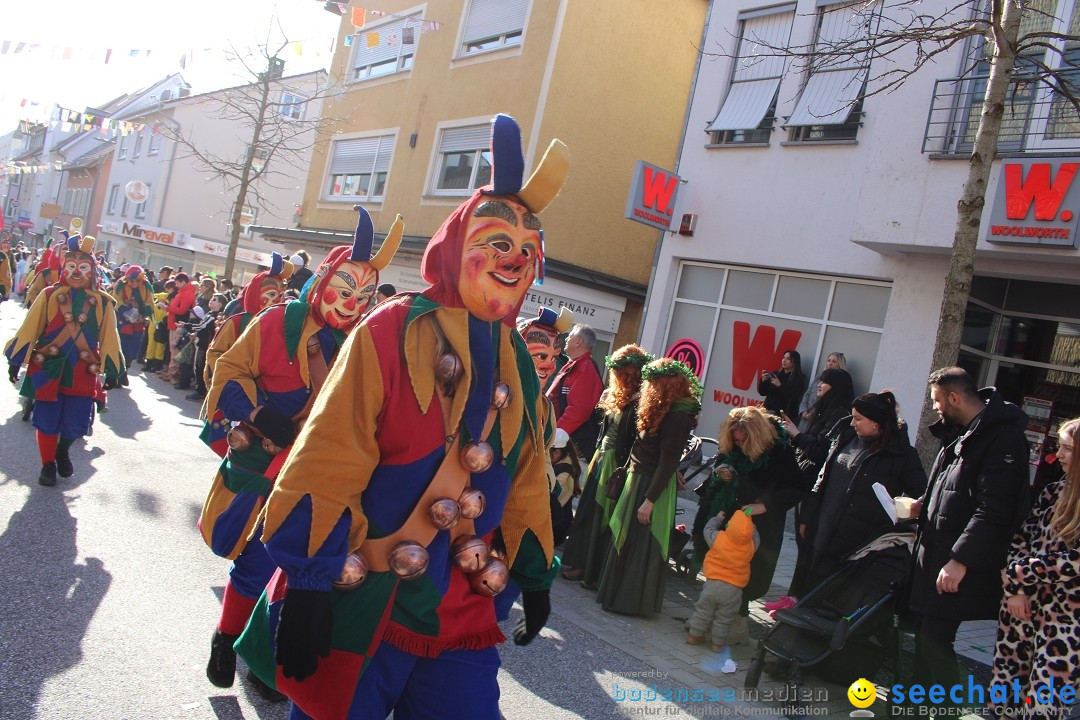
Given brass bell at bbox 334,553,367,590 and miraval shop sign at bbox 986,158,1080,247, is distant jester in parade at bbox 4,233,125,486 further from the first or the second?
miraval shop sign at bbox 986,158,1080,247

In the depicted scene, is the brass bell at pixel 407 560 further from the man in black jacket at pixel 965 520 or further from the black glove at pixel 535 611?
the man in black jacket at pixel 965 520

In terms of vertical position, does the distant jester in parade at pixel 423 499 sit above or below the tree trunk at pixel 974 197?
below

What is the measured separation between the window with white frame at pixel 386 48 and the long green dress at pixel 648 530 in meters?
15.0

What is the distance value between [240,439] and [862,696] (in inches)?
145

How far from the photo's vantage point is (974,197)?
6.12m

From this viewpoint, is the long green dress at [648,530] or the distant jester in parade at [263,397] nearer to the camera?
the distant jester in parade at [263,397]

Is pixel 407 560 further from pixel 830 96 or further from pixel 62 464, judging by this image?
pixel 830 96

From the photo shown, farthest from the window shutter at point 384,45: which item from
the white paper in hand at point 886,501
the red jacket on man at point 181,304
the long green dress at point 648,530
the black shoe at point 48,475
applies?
the white paper in hand at point 886,501

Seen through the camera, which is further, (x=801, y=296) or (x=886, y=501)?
(x=801, y=296)

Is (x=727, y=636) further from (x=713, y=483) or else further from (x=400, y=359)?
(x=400, y=359)

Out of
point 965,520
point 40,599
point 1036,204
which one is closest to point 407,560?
point 40,599

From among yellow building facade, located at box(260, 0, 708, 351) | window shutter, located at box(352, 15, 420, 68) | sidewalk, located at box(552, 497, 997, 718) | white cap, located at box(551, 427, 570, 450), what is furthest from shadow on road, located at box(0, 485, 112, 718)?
window shutter, located at box(352, 15, 420, 68)

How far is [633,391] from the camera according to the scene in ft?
21.7

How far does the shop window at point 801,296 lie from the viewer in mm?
11320
